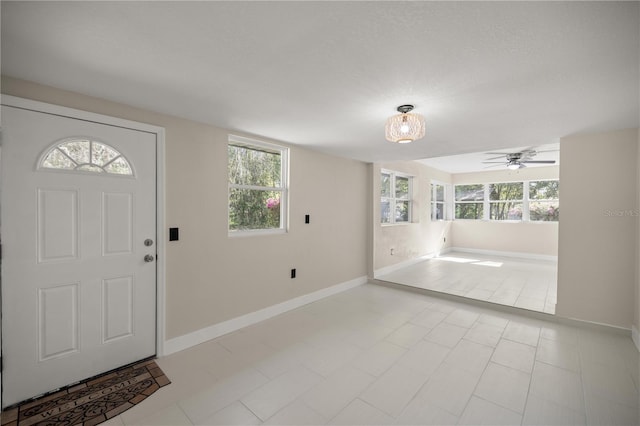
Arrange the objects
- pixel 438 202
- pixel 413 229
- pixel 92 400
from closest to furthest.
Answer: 1. pixel 92 400
2. pixel 413 229
3. pixel 438 202

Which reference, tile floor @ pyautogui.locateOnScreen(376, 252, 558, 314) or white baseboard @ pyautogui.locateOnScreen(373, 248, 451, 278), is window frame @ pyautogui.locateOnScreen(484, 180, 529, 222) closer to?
tile floor @ pyautogui.locateOnScreen(376, 252, 558, 314)

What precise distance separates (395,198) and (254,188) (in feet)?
11.6

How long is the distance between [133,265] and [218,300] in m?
0.90

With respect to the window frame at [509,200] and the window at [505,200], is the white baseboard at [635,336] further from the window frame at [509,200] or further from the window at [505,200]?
the window at [505,200]

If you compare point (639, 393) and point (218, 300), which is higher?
point (218, 300)

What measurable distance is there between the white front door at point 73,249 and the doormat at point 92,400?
9cm

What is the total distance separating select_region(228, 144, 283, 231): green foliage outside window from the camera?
3168 mm

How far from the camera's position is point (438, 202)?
7.75 meters

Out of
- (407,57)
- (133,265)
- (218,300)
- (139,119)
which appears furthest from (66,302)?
(407,57)

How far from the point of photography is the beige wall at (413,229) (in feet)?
16.8

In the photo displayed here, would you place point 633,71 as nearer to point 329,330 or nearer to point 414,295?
point 329,330

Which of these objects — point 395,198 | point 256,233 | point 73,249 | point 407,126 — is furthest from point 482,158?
point 73,249

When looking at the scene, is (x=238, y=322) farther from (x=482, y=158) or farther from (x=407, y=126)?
(x=482, y=158)

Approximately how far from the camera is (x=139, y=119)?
2.43 m
